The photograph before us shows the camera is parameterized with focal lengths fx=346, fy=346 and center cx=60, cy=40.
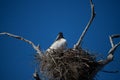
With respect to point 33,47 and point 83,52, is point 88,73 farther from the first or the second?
point 33,47

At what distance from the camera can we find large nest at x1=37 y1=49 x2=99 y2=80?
358 cm

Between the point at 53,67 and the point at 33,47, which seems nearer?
the point at 53,67

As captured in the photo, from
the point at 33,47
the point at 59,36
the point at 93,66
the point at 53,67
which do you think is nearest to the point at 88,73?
the point at 93,66

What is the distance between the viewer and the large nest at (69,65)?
3578 millimetres

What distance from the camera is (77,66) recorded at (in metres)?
3.57

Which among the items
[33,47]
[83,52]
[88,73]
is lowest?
[88,73]

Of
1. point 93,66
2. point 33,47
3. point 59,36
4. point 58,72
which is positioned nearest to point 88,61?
point 93,66

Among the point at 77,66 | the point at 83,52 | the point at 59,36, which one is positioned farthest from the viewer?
the point at 59,36

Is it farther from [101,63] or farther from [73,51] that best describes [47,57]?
[101,63]

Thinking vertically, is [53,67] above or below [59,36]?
below

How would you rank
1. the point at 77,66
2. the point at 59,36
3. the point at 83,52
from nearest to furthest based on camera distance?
the point at 77,66
the point at 83,52
the point at 59,36

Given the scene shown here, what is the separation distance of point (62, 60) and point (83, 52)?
284mm

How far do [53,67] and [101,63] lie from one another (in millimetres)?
529

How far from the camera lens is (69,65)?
3578 mm
